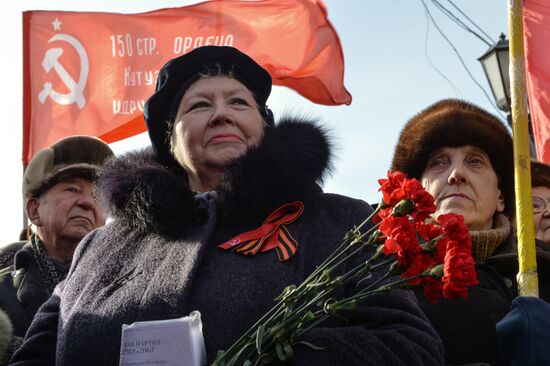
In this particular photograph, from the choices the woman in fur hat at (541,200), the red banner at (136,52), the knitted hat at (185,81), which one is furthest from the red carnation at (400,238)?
the red banner at (136,52)

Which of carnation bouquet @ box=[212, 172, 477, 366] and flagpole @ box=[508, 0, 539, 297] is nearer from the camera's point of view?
carnation bouquet @ box=[212, 172, 477, 366]

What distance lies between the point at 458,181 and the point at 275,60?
4.21m

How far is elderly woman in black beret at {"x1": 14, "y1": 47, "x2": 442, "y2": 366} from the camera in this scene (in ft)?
8.59

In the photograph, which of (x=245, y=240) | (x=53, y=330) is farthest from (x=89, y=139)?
(x=245, y=240)

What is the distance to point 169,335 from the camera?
7.88ft

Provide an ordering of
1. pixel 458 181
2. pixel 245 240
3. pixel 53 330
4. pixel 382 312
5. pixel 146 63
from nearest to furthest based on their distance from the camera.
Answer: pixel 382 312 < pixel 245 240 < pixel 53 330 < pixel 458 181 < pixel 146 63

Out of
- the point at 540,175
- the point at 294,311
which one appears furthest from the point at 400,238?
the point at 540,175

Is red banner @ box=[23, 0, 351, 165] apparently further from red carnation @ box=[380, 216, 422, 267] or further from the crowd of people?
red carnation @ box=[380, 216, 422, 267]

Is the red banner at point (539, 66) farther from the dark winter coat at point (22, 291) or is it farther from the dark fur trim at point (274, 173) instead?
the dark winter coat at point (22, 291)

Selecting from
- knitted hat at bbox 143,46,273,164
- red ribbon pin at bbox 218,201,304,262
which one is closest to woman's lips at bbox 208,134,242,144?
knitted hat at bbox 143,46,273,164

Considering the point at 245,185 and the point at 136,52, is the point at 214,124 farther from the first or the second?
the point at 136,52

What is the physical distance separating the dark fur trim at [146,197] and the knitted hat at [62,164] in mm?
1087

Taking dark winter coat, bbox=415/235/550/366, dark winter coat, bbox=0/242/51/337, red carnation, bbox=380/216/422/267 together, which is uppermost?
red carnation, bbox=380/216/422/267

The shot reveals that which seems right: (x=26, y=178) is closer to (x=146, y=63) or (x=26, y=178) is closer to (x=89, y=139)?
(x=89, y=139)
